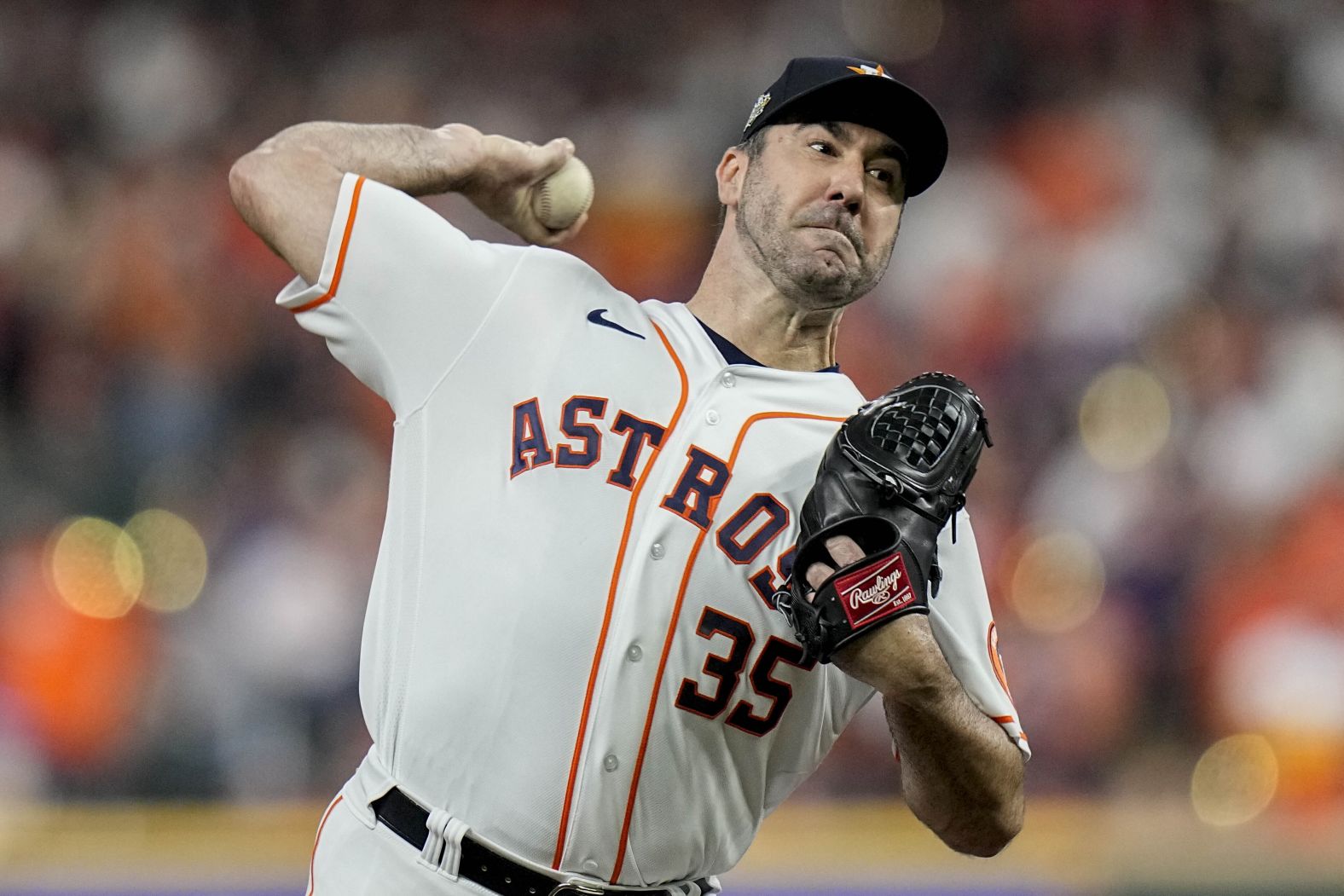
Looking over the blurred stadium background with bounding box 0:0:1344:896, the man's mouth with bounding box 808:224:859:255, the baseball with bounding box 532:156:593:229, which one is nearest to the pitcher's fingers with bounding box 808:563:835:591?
the man's mouth with bounding box 808:224:859:255

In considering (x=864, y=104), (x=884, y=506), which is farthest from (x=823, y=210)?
(x=884, y=506)

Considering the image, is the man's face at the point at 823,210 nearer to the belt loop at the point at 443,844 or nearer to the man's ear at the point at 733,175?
the man's ear at the point at 733,175

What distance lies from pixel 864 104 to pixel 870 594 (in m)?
0.90

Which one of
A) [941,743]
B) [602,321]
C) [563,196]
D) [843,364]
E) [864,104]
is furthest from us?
[843,364]

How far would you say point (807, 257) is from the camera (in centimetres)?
241

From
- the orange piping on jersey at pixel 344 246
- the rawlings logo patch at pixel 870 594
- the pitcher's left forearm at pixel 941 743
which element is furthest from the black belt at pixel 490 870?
the orange piping on jersey at pixel 344 246

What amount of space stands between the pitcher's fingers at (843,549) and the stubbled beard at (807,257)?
1.84ft

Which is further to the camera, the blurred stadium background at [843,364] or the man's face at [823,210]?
the blurred stadium background at [843,364]

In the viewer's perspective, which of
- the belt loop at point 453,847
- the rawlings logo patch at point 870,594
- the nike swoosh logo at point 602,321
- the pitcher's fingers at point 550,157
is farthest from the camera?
the pitcher's fingers at point 550,157

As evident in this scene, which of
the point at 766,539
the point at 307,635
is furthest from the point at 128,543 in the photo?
the point at 766,539

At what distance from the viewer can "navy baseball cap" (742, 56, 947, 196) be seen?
243 cm

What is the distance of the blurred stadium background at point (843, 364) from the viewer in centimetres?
498

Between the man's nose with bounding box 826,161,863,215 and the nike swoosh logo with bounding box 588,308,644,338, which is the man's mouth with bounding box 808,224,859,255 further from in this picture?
the nike swoosh logo with bounding box 588,308,644,338

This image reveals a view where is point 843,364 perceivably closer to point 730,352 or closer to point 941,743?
point 730,352
